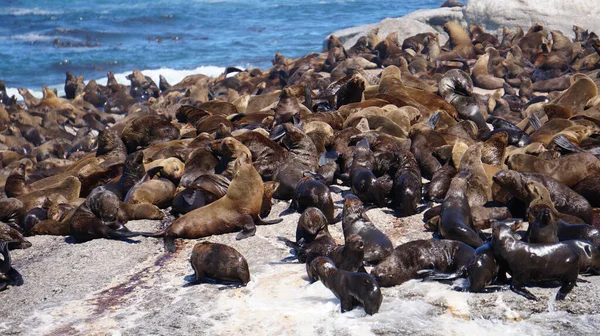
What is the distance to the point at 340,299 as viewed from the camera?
518cm

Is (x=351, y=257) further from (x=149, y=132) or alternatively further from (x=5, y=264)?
(x=149, y=132)

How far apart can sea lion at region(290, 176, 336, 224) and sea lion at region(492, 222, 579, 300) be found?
208 cm

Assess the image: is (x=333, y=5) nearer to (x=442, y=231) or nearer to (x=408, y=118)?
(x=408, y=118)

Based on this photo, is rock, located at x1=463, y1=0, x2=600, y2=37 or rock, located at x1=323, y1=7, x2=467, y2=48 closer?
rock, located at x1=463, y1=0, x2=600, y2=37

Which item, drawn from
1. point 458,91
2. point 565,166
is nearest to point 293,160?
point 565,166

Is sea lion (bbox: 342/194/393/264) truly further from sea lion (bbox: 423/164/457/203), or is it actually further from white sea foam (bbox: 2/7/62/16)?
white sea foam (bbox: 2/7/62/16)

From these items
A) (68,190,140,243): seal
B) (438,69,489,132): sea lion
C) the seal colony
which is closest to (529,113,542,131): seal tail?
the seal colony

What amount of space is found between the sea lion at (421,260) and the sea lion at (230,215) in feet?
5.74

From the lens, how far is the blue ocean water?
33.2 meters

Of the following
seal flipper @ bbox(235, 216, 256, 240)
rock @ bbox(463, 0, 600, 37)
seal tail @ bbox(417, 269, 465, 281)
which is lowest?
rock @ bbox(463, 0, 600, 37)

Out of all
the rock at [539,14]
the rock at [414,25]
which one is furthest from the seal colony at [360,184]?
the rock at [414,25]

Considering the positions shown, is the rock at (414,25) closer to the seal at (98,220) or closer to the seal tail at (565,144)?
the seal tail at (565,144)

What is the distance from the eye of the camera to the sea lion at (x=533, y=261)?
5152 mm

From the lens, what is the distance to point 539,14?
21.9 meters
